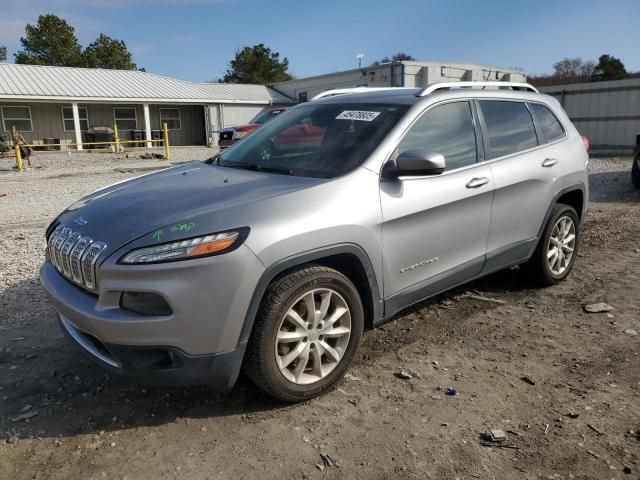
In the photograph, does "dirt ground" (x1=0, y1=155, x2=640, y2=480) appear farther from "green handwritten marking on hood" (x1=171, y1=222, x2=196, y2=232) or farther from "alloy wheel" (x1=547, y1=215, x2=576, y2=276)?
"green handwritten marking on hood" (x1=171, y1=222, x2=196, y2=232)

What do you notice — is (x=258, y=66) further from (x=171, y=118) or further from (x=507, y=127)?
(x=507, y=127)

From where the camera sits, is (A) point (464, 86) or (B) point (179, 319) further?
(A) point (464, 86)

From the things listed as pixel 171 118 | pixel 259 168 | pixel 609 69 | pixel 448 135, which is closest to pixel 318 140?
pixel 259 168

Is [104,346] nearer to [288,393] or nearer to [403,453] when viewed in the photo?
[288,393]

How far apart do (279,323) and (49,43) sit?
53.3m

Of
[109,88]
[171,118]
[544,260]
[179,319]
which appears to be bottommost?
[544,260]

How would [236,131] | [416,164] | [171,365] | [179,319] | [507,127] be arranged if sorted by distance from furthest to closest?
[236,131] < [507,127] < [416,164] < [171,365] < [179,319]

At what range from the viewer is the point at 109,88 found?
28297mm

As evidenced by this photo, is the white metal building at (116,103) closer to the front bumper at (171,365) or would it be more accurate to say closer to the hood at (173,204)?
the hood at (173,204)

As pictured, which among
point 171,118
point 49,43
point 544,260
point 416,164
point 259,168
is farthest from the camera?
point 49,43

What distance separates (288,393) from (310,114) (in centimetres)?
223

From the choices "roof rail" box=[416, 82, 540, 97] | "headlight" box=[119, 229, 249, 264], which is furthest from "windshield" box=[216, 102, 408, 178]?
"headlight" box=[119, 229, 249, 264]

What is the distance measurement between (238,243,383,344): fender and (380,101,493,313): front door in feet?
0.42

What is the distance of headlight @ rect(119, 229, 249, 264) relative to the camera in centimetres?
262
